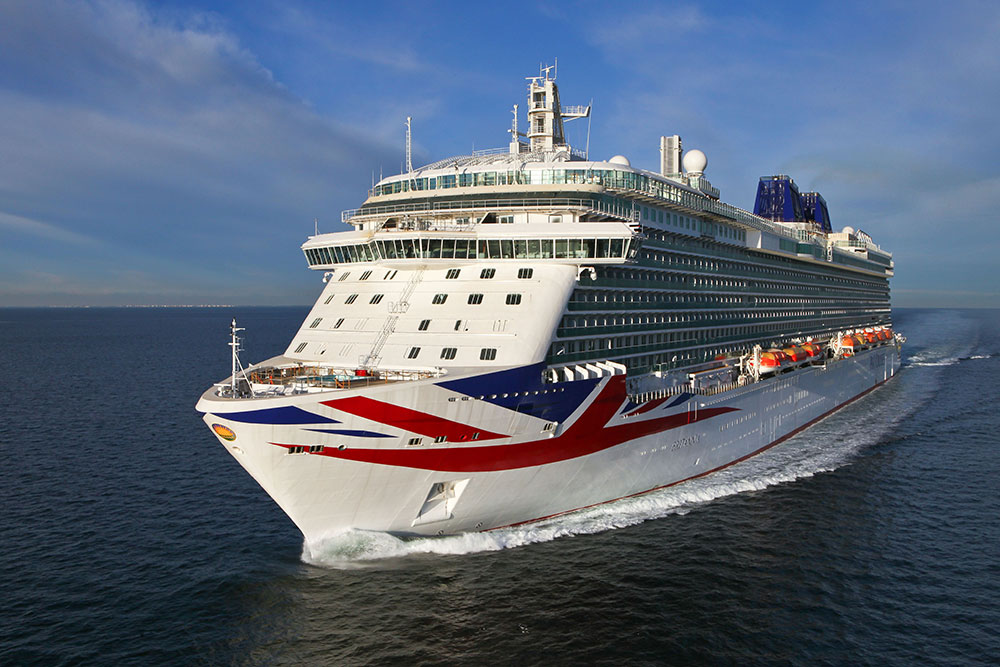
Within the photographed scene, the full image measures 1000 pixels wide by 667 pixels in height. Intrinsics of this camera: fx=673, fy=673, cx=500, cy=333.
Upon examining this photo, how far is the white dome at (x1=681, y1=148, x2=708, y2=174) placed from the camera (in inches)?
1741

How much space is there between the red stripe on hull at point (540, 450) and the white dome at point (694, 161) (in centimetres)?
2153

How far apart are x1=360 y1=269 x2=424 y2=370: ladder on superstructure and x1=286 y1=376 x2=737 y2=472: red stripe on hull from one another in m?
3.78

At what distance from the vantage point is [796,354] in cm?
4250

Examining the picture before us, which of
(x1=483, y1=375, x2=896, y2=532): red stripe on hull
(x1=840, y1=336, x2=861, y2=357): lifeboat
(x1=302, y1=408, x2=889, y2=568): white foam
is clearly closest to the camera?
(x1=302, y1=408, x2=889, y2=568): white foam

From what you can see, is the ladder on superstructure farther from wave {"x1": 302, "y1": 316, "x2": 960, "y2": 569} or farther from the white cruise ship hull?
wave {"x1": 302, "y1": 316, "x2": 960, "y2": 569}

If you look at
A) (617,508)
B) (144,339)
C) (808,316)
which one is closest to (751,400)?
(617,508)

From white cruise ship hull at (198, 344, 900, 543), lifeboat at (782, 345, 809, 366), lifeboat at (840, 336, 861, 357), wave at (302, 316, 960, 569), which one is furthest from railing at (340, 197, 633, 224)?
lifeboat at (840, 336, 861, 357)

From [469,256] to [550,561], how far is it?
11.3 m

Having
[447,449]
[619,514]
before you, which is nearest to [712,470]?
[619,514]

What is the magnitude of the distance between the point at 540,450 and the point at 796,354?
1019 inches

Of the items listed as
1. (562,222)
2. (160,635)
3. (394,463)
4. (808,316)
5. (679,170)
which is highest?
(679,170)

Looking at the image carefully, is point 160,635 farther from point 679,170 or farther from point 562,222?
point 679,170

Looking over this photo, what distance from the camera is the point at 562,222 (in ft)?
83.6

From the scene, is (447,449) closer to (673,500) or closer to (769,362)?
(673,500)
